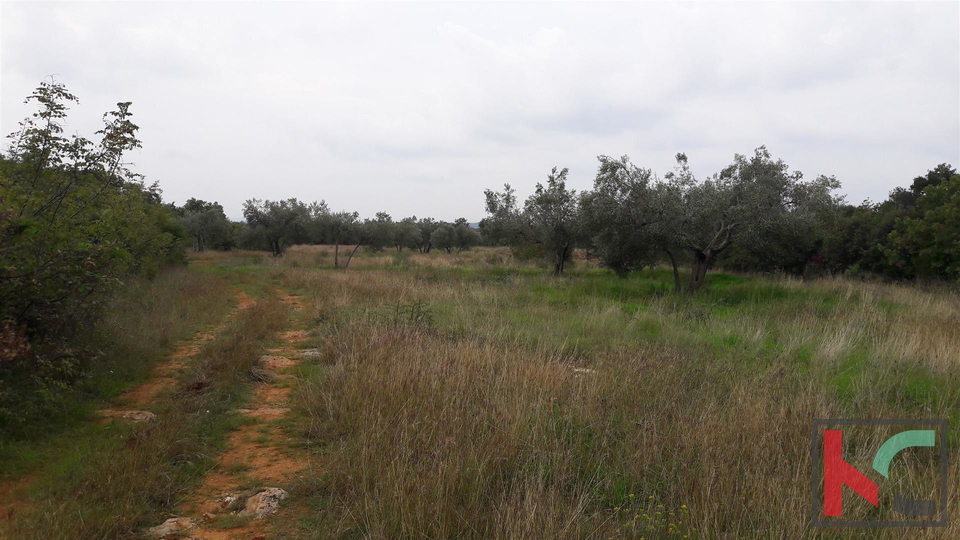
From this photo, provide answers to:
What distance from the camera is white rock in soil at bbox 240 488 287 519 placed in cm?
343

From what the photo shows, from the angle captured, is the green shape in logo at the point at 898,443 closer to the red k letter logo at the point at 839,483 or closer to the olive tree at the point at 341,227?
the red k letter logo at the point at 839,483

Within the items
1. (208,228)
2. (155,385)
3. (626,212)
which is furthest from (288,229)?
(155,385)

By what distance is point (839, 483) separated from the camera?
3.30 m

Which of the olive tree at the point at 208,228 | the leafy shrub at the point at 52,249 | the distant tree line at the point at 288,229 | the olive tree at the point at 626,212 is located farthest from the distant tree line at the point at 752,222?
the olive tree at the point at 208,228

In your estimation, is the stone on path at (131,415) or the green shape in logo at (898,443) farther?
the stone on path at (131,415)

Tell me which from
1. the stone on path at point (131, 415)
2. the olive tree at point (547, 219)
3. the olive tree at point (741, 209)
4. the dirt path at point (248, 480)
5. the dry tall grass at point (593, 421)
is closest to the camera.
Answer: the dry tall grass at point (593, 421)

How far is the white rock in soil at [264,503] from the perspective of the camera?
135 inches

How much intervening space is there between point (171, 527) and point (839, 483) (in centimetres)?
454

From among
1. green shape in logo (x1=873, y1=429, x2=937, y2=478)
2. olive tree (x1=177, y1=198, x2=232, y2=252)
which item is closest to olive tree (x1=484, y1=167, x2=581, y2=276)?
green shape in logo (x1=873, y1=429, x2=937, y2=478)

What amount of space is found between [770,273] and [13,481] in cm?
2536

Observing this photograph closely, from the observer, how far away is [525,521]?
277 cm

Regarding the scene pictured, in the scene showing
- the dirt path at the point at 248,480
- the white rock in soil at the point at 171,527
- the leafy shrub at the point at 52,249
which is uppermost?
the leafy shrub at the point at 52,249

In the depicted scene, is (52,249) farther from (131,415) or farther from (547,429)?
(547,429)

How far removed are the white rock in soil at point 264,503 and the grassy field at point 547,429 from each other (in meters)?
0.13
